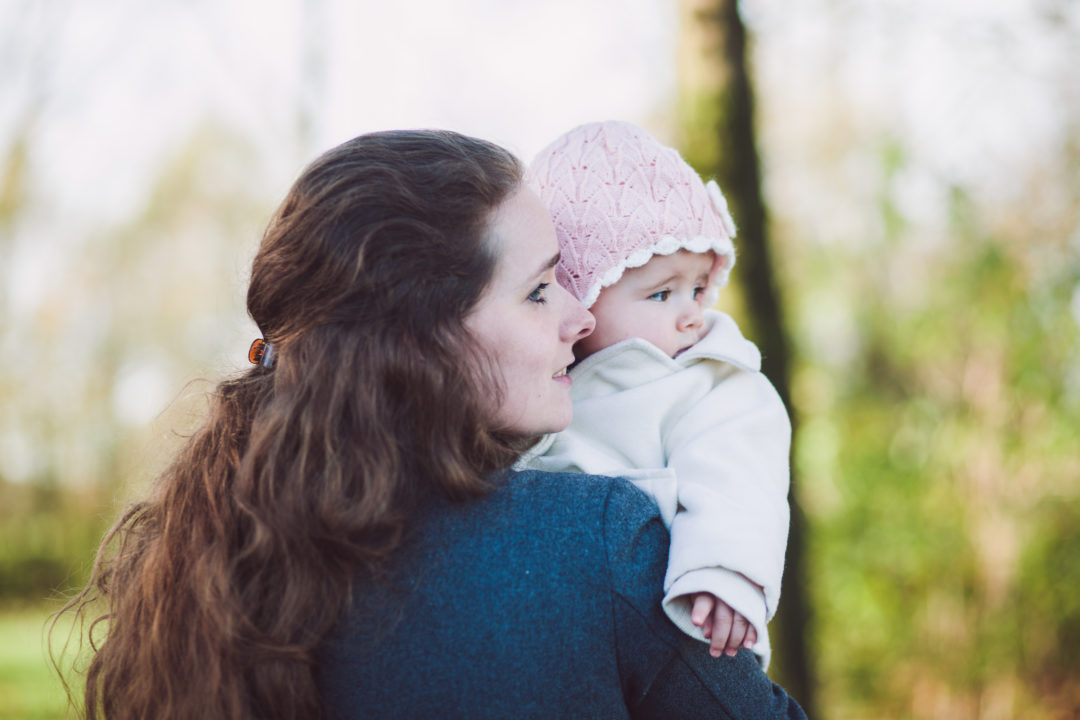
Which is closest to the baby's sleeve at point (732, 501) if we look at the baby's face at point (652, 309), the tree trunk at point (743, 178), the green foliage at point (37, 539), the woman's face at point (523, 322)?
the baby's face at point (652, 309)

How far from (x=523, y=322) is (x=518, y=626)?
0.53 m

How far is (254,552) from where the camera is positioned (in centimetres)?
151

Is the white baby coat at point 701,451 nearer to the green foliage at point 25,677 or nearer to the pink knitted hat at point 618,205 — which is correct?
the pink knitted hat at point 618,205

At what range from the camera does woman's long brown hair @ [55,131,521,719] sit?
1481 millimetres

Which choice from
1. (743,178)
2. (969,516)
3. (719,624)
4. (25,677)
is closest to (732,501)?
(719,624)

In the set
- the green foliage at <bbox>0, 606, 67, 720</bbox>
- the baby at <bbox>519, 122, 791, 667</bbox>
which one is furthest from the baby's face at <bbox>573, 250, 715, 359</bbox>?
the green foliage at <bbox>0, 606, 67, 720</bbox>

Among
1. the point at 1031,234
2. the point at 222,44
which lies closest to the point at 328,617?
the point at 1031,234

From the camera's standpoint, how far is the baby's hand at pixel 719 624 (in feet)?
4.74

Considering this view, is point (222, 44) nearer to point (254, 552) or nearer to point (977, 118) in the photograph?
point (977, 118)

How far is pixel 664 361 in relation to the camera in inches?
75.2

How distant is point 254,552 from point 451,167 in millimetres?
707

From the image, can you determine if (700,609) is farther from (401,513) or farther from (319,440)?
(319,440)

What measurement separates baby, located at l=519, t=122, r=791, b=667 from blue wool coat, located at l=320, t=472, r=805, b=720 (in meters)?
0.17

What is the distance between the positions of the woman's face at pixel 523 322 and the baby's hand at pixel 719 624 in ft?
1.38
